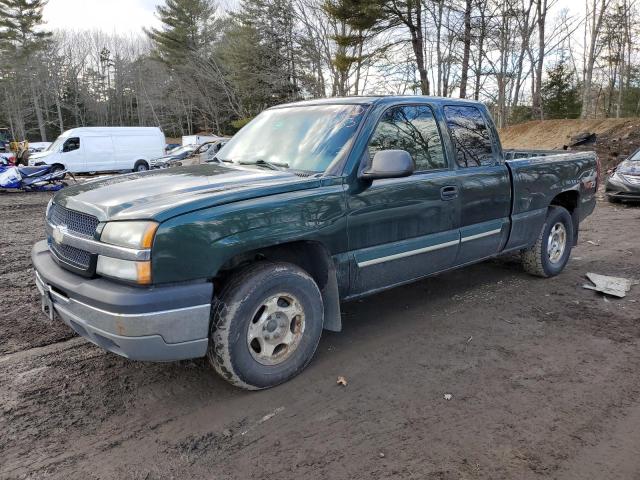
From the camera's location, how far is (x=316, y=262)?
11.2 feet

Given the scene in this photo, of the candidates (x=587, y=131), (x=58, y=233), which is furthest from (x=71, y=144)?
(x=587, y=131)

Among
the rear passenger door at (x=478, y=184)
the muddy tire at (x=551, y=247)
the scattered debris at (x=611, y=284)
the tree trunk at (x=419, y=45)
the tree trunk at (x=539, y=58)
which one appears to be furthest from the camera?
the tree trunk at (x=539, y=58)

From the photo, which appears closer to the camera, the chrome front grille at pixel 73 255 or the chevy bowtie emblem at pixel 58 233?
the chrome front grille at pixel 73 255

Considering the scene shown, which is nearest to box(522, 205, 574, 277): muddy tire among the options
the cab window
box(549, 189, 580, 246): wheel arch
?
box(549, 189, 580, 246): wheel arch

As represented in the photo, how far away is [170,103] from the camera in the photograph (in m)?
52.5

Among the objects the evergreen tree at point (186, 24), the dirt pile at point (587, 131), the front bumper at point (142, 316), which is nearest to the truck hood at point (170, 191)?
the front bumper at point (142, 316)

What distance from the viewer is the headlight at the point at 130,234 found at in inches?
101

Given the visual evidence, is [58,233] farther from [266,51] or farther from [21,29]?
[21,29]

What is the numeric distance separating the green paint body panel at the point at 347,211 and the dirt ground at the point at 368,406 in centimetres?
65

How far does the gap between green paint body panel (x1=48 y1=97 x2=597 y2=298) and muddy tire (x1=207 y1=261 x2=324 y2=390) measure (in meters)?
0.21

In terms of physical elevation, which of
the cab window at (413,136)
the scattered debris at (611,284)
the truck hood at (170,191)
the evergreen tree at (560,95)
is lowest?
the scattered debris at (611,284)

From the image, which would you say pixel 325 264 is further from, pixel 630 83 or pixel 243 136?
pixel 630 83

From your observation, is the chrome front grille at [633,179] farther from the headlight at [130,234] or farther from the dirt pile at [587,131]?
the headlight at [130,234]

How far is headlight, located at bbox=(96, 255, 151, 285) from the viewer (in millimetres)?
2569
